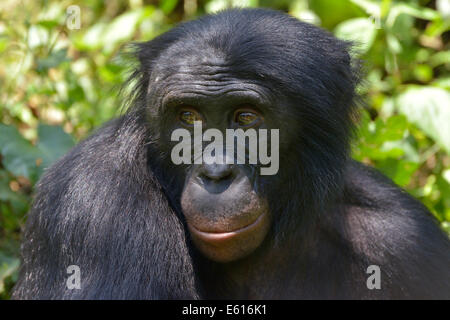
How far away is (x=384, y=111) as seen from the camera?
8.03 m

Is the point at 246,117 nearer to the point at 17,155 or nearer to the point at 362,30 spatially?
the point at 17,155

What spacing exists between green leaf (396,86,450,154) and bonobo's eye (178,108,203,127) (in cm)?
297

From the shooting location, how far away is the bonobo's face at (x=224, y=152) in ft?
13.1

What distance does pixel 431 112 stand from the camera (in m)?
6.61

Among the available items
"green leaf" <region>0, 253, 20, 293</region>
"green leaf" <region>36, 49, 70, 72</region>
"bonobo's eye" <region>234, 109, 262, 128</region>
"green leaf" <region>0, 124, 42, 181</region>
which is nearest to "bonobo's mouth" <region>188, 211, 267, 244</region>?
"bonobo's eye" <region>234, 109, 262, 128</region>

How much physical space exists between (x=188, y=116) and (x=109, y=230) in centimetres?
92

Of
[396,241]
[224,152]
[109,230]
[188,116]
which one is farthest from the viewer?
[396,241]

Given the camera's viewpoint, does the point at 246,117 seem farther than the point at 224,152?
Yes

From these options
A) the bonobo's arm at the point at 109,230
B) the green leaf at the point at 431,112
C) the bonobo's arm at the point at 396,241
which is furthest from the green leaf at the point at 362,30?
the bonobo's arm at the point at 109,230

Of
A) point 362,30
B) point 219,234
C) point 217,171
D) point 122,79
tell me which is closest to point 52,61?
point 122,79

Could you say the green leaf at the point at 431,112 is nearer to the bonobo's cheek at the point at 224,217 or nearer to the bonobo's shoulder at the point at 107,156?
the bonobo's cheek at the point at 224,217

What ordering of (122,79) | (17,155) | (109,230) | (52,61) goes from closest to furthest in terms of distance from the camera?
(109,230) → (17,155) → (52,61) → (122,79)

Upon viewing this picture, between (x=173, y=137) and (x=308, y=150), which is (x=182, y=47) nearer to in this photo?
(x=173, y=137)

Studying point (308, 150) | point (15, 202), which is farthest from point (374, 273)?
point (15, 202)
